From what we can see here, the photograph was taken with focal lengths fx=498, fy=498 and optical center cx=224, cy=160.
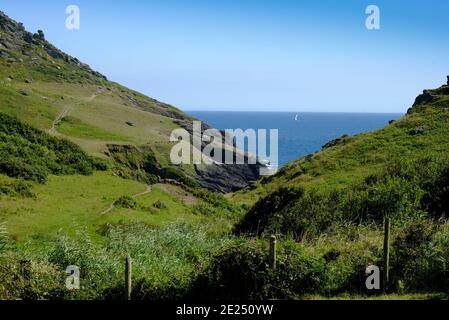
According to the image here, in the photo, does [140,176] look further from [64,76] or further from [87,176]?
[64,76]

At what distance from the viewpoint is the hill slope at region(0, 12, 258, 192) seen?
9531cm

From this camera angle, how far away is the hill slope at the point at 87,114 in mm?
95312

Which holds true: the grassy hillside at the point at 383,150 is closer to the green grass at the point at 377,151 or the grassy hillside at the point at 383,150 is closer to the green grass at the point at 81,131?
the green grass at the point at 377,151

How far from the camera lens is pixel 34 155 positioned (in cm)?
6344

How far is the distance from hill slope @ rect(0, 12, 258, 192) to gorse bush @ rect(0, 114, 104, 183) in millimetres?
9293

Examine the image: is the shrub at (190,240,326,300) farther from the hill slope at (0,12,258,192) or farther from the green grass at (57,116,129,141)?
the green grass at (57,116,129,141)

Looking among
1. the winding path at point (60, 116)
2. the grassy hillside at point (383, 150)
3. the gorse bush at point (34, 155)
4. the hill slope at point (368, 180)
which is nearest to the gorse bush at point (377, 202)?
the hill slope at point (368, 180)

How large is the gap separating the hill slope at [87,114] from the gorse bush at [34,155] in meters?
9.29

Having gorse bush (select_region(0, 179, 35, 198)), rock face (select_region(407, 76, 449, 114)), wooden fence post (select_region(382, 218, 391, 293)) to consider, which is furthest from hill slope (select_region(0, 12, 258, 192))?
wooden fence post (select_region(382, 218, 391, 293))

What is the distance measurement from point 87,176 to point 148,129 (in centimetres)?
6675

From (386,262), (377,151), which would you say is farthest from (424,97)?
(386,262)

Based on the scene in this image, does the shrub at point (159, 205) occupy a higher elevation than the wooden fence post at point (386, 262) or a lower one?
lower

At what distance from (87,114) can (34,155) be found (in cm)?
5708
